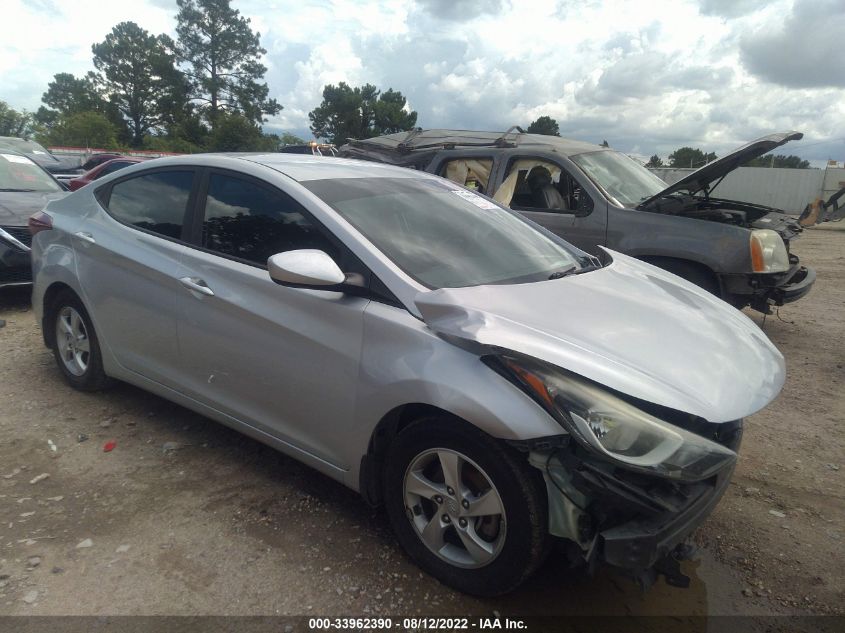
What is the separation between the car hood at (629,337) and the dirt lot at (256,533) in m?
0.85

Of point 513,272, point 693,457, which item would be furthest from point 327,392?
point 693,457

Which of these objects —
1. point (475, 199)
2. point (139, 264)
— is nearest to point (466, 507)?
point (475, 199)

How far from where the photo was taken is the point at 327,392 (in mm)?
2678

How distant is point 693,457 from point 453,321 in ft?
2.99

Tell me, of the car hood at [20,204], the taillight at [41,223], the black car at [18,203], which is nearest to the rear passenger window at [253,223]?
the taillight at [41,223]

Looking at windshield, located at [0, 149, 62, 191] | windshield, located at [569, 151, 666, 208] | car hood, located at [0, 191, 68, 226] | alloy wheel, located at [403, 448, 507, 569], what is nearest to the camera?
alloy wheel, located at [403, 448, 507, 569]

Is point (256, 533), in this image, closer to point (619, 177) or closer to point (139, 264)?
point (139, 264)

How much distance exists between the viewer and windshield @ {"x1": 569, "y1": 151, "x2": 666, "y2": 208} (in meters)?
6.04

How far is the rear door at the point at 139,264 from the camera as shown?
340 cm

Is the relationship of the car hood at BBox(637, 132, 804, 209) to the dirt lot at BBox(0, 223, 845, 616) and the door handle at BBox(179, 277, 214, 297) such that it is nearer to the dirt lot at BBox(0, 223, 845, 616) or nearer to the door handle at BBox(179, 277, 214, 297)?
the dirt lot at BBox(0, 223, 845, 616)

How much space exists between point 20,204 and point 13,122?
66.4m

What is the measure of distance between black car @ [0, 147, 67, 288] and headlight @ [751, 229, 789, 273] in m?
6.58

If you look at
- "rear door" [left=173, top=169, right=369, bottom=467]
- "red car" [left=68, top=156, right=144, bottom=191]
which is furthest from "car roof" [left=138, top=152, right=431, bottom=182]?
"red car" [left=68, top=156, right=144, bottom=191]

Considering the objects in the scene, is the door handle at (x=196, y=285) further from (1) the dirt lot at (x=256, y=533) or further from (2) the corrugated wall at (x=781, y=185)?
(2) the corrugated wall at (x=781, y=185)
